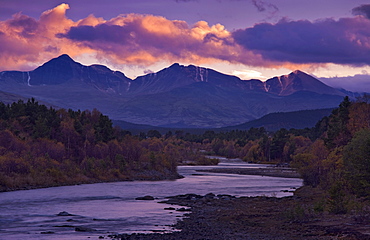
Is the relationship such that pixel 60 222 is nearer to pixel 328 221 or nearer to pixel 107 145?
pixel 328 221

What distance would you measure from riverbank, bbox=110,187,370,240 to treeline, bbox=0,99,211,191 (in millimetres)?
38732

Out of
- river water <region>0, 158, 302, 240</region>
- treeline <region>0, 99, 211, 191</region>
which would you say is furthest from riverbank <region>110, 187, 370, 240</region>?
treeline <region>0, 99, 211, 191</region>

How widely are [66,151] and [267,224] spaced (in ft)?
234

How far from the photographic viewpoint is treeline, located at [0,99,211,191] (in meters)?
86.1

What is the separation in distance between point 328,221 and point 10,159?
5728 centimetres

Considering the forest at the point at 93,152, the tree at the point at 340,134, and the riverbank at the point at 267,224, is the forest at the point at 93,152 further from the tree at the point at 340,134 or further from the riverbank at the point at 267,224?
the riverbank at the point at 267,224

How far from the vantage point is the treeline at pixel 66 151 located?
86.1 m

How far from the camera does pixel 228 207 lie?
5638 centimetres

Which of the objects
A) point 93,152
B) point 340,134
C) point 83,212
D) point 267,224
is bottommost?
point 83,212

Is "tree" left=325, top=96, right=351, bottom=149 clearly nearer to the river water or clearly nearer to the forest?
the forest

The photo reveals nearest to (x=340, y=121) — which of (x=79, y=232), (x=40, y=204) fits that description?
(x=40, y=204)

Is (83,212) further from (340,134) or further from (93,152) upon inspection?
(93,152)

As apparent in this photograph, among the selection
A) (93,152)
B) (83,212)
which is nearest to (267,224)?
(83,212)

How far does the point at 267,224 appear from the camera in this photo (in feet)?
136
